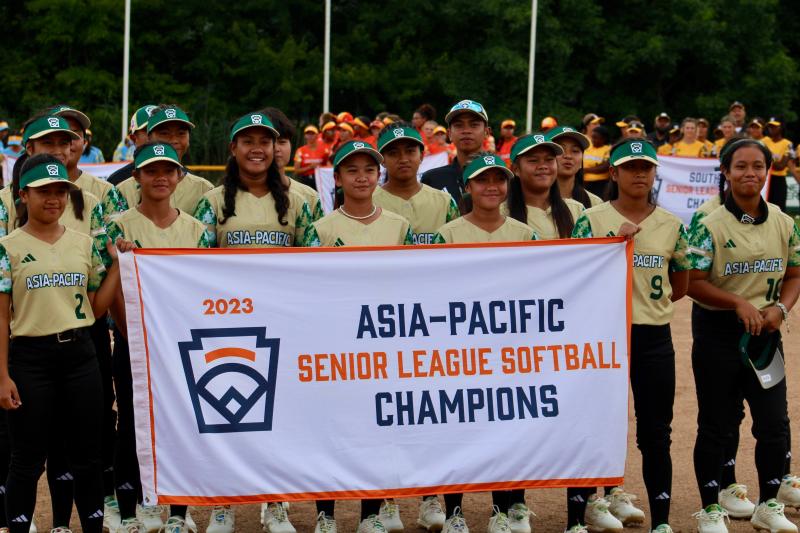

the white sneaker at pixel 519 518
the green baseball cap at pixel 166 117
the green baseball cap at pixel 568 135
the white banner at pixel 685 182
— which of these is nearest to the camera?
the white sneaker at pixel 519 518

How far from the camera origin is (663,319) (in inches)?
268

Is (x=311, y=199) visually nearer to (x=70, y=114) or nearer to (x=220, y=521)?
(x=70, y=114)

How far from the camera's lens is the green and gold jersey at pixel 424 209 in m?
7.80

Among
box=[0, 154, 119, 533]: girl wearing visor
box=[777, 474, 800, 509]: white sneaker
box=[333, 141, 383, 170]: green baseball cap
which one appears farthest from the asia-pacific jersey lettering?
box=[0, 154, 119, 533]: girl wearing visor

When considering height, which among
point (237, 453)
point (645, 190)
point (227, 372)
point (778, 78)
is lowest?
point (237, 453)

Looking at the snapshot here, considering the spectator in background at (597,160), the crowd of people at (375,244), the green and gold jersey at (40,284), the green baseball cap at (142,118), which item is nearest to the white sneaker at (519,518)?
the crowd of people at (375,244)

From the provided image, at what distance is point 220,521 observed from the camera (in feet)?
23.6

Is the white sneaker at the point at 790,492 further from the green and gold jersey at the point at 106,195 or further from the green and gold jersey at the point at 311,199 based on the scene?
the green and gold jersey at the point at 106,195

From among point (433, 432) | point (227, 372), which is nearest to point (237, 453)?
point (227, 372)

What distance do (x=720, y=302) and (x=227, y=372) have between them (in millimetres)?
2731

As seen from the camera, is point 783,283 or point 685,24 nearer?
point 783,283

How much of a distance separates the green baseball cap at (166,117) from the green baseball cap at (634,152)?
280cm

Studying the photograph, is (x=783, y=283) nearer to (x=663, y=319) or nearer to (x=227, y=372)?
(x=663, y=319)

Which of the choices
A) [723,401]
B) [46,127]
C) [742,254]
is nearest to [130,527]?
[46,127]
